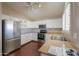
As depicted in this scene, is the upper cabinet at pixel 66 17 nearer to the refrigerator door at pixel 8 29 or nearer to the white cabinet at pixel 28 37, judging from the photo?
the white cabinet at pixel 28 37

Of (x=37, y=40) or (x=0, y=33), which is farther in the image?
(x=37, y=40)

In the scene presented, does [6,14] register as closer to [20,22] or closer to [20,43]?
[20,22]

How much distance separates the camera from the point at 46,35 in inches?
57.0

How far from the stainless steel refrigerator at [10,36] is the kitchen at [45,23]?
1.9 inches

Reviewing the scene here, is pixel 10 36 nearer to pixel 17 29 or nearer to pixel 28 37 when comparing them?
pixel 17 29

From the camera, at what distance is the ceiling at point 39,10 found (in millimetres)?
1364

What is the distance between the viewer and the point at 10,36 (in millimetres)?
1399

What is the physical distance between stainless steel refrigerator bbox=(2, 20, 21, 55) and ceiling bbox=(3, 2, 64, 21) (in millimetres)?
180

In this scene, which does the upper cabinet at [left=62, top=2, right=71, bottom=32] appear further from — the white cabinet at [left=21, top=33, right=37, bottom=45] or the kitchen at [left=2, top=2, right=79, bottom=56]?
the white cabinet at [left=21, top=33, right=37, bottom=45]

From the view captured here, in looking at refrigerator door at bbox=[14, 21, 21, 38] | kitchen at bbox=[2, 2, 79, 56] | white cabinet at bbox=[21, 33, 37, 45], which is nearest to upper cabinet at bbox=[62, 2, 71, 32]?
kitchen at bbox=[2, 2, 79, 56]

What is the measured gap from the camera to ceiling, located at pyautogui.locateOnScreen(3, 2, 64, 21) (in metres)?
1.36

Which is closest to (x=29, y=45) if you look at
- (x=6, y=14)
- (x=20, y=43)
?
(x=20, y=43)

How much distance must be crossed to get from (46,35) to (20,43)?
1.28 feet

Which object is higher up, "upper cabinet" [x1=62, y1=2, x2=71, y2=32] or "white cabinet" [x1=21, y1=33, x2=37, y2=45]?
"upper cabinet" [x1=62, y1=2, x2=71, y2=32]
